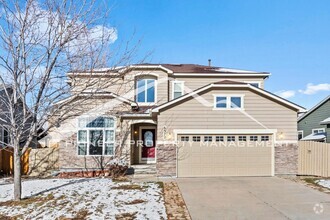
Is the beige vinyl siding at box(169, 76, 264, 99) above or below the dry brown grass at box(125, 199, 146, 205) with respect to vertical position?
above

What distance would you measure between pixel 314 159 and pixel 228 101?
16.2 feet

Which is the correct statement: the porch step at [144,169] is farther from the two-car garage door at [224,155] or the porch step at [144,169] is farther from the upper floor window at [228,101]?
the upper floor window at [228,101]

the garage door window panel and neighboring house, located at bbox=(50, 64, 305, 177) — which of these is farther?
the garage door window panel

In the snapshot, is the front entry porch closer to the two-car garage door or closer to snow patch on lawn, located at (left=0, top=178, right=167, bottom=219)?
the two-car garage door

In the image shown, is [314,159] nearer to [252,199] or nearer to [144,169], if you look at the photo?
[252,199]

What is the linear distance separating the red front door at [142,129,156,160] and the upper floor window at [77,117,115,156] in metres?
2.44

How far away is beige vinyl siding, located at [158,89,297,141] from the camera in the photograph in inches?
530

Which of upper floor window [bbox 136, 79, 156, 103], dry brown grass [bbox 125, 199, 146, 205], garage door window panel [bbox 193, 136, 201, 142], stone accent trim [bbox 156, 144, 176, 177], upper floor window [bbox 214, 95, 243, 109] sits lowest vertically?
dry brown grass [bbox 125, 199, 146, 205]

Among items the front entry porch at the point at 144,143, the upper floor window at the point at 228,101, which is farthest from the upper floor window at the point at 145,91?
the upper floor window at the point at 228,101

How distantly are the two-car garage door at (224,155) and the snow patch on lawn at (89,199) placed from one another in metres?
2.65

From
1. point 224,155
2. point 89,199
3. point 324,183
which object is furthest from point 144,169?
point 324,183

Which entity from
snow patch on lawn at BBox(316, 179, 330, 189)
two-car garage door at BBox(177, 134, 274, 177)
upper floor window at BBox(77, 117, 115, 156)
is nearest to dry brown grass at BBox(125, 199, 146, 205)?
two-car garage door at BBox(177, 134, 274, 177)

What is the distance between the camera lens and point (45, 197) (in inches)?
362

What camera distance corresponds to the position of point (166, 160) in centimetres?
1323
